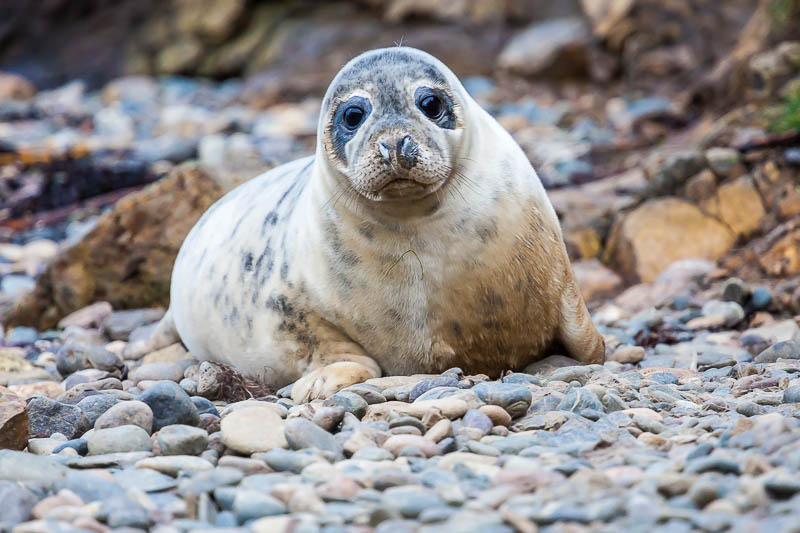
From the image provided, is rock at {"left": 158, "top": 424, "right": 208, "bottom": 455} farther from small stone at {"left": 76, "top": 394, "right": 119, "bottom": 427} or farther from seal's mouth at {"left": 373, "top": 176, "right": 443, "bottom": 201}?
seal's mouth at {"left": 373, "top": 176, "right": 443, "bottom": 201}

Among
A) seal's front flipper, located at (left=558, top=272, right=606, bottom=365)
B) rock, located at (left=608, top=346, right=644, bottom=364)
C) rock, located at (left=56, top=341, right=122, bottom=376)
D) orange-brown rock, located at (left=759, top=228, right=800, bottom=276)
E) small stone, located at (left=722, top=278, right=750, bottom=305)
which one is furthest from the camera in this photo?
orange-brown rock, located at (left=759, top=228, right=800, bottom=276)

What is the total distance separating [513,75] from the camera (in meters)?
14.4

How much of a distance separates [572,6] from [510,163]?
11.8m

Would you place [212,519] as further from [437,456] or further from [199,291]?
[199,291]

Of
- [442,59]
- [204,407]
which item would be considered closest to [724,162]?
[204,407]

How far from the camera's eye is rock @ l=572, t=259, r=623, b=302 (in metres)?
6.21

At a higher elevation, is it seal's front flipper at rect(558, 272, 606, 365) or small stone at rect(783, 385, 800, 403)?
seal's front flipper at rect(558, 272, 606, 365)

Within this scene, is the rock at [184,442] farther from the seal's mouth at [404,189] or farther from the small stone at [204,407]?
the seal's mouth at [404,189]

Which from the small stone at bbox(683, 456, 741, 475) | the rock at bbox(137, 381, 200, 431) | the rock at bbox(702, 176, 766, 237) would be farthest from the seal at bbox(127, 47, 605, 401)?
the rock at bbox(702, 176, 766, 237)

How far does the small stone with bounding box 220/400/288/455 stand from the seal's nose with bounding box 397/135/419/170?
35.8 inches

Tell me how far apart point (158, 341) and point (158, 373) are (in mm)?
825

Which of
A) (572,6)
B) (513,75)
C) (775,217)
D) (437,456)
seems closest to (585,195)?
(775,217)

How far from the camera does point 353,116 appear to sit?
3.56m

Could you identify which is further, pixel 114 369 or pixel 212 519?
pixel 114 369
